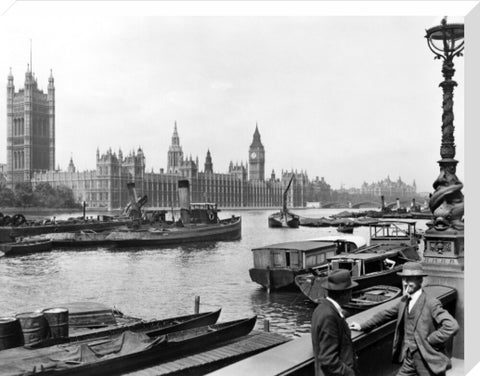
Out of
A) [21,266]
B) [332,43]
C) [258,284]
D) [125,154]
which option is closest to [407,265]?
[332,43]

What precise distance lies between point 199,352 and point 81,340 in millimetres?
1281

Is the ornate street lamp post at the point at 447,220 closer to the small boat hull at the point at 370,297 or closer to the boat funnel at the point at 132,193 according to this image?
the small boat hull at the point at 370,297

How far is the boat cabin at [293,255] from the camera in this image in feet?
34.1

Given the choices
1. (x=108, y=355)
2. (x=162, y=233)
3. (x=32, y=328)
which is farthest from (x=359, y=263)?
(x=162, y=233)

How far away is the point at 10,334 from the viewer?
480 cm

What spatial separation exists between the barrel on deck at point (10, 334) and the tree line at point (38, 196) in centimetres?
238

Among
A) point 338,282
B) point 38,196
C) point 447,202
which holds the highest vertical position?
point 38,196

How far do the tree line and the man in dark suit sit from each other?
573 centimetres

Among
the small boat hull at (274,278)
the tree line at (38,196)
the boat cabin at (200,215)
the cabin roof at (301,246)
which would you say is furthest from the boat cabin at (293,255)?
the boat cabin at (200,215)

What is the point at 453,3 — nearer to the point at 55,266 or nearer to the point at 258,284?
the point at 258,284

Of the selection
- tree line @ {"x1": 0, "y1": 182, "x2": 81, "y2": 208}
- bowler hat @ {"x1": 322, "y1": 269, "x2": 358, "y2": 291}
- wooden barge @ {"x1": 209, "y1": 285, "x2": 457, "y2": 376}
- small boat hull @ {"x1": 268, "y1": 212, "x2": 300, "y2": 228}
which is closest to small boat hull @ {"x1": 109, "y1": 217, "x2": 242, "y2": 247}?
small boat hull @ {"x1": 268, "y1": 212, "x2": 300, "y2": 228}

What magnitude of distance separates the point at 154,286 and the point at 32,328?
6.80m

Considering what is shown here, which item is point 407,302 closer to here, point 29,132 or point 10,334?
point 10,334

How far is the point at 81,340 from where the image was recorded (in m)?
5.30
